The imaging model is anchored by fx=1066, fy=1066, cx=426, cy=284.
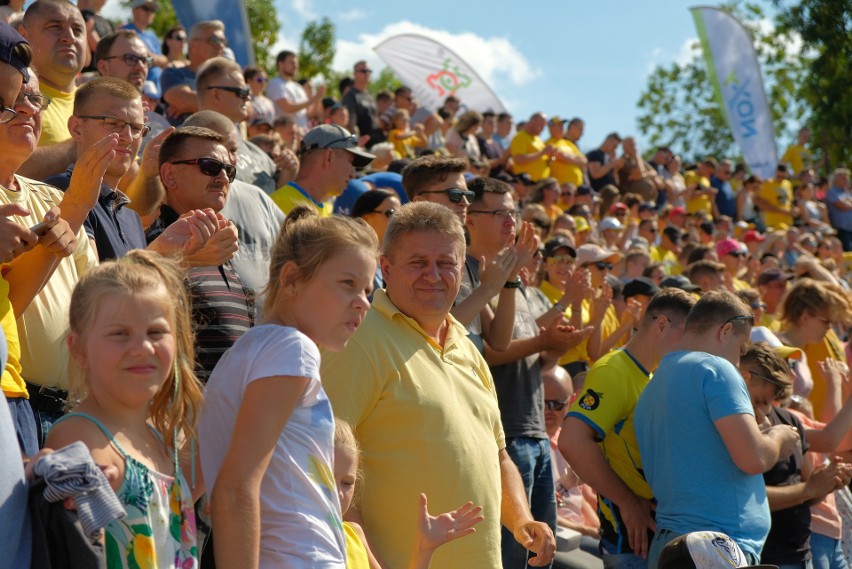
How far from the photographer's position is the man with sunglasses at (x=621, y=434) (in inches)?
195

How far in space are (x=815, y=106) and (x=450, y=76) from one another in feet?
53.8

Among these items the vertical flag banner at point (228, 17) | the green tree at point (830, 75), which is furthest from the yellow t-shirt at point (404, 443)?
the green tree at point (830, 75)

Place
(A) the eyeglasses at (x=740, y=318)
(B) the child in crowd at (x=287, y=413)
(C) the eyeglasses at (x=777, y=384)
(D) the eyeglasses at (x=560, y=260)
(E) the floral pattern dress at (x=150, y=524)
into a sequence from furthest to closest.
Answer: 1. (D) the eyeglasses at (x=560, y=260)
2. (C) the eyeglasses at (x=777, y=384)
3. (A) the eyeglasses at (x=740, y=318)
4. (B) the child in crowd at (x=287, y=413)
5. (E) the floral pattern dress at (x=150, y=524)

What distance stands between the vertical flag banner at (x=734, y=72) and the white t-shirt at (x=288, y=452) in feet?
66.6

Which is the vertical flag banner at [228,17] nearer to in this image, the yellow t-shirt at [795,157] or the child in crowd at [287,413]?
the child in crowd at [287,413]

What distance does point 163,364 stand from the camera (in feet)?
7.98

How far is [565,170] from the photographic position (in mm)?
14773

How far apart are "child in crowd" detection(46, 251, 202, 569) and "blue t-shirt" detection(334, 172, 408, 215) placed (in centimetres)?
400

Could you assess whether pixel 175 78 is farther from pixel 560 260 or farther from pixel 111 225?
pixel 111 225

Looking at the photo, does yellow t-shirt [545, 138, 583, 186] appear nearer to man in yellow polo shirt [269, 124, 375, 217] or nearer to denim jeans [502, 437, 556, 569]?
man in yellow polo shirt [269, 124, 375, 217]

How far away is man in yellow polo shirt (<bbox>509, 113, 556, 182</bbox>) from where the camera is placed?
558 inches

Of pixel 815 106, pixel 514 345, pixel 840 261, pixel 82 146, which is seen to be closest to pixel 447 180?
pixel 514 345

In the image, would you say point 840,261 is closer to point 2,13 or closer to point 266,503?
point 2,13

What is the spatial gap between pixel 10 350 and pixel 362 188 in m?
3.98
